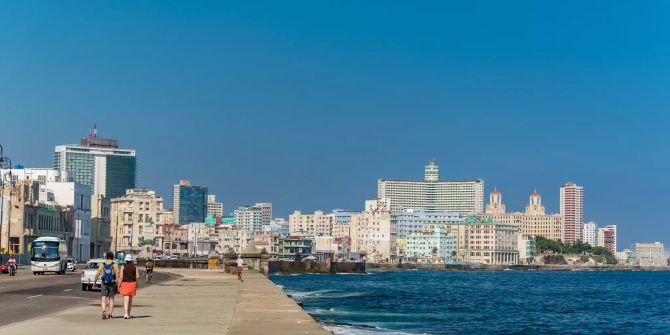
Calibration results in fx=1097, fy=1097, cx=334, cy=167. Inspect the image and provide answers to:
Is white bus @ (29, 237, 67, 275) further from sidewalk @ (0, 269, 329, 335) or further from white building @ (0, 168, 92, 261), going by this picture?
white building @ (0, 168, 92, 261)

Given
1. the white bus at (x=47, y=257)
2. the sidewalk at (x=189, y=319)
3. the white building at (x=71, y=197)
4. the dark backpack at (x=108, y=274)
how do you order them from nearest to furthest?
the sidewalk at (x=189, y=319), the dark backpack at (x=108, y=274), the white bus at (x=47, y=257), the white building at (x=71, y=197)

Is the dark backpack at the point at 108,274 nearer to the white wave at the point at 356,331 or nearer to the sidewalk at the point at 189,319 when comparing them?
the sidewalk at the point at 189,319

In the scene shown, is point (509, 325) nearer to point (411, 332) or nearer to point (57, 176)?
point (411, 332)

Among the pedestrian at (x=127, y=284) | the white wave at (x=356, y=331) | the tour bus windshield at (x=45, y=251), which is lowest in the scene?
the white wave at (x=356, y=331)

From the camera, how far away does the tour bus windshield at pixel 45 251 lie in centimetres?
8838

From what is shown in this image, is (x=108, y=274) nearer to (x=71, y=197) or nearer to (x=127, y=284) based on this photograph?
(x=127, y=284)

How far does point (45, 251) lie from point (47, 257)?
58 cm

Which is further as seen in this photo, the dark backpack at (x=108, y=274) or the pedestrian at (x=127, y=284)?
the pedestrian at (x=127, y=284)

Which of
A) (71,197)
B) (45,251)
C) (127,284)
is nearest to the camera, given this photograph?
(127,284)

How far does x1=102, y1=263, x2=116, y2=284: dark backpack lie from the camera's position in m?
31.9

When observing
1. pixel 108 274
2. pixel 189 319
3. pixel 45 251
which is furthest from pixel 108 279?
pixel 45 251

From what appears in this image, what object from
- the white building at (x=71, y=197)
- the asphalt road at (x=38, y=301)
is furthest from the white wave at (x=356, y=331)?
the white building at (x=71, y=197)

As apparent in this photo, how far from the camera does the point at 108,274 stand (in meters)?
32.0

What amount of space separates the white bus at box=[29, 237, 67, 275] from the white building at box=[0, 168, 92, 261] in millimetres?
82981
